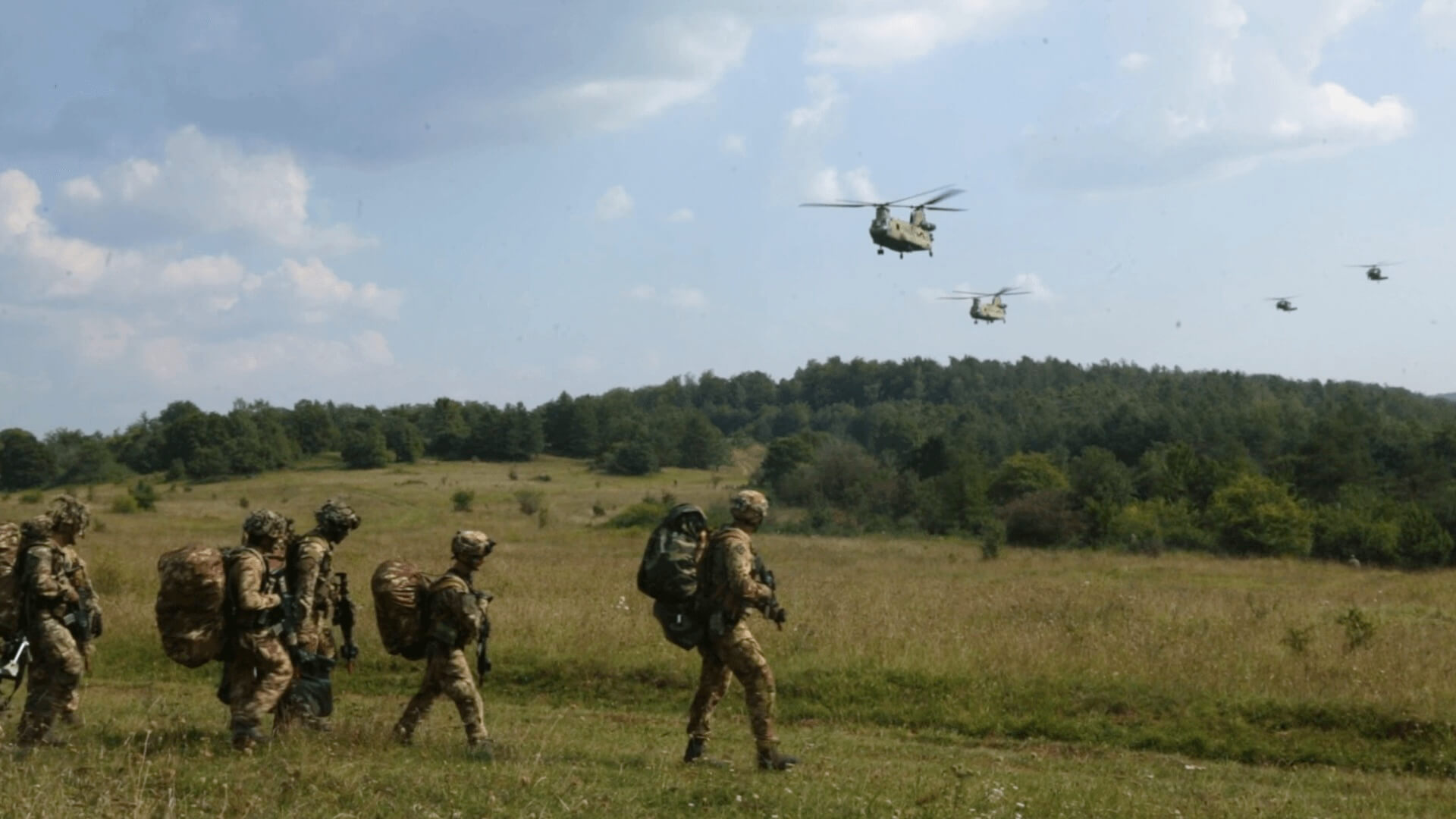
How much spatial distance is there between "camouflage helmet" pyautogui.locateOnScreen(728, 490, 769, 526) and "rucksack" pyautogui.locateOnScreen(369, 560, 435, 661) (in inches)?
92.3

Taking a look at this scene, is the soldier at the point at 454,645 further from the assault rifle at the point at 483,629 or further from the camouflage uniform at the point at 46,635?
the camouflage uniform at the point at 46,635

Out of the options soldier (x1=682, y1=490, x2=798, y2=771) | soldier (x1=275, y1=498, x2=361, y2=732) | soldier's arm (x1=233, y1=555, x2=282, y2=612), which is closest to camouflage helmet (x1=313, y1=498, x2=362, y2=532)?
soldier (x1=275, y1=498, x2=361, y2=732)

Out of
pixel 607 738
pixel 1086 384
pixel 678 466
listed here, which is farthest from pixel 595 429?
pixel 607 738

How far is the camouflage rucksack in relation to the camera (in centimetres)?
982

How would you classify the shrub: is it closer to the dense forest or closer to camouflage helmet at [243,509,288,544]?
the dense forest

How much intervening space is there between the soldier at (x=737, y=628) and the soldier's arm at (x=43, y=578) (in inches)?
192

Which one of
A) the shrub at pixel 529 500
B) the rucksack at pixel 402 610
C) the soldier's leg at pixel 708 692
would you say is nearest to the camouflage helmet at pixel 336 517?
the rucksack at pixel 402 610

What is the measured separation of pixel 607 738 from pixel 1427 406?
18213cm

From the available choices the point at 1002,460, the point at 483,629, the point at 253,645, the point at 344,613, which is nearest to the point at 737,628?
the point at 483,629

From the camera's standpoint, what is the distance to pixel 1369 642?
1574cm

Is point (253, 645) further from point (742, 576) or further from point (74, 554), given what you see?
point (742, 576)

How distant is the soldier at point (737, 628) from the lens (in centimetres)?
920

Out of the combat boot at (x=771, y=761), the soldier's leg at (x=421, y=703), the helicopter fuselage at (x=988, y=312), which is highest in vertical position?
the helicopter fuselage at (x=988, y=312)

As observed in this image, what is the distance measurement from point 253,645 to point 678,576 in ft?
9.89
